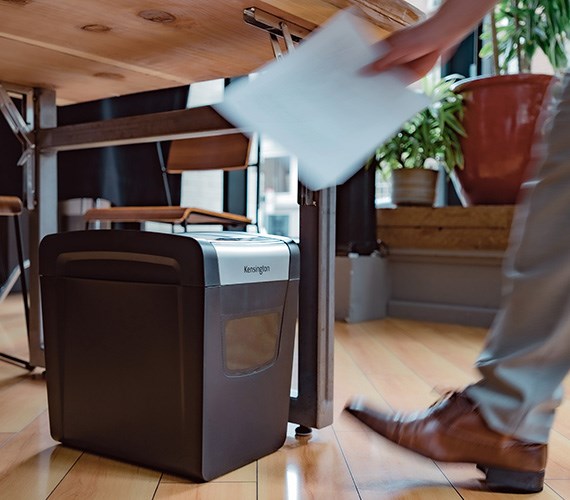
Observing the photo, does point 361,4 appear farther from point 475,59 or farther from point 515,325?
point 475,59

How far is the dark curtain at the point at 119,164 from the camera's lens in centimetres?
304

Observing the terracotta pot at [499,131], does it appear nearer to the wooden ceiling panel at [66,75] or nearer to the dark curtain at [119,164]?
the dark curtain at [119,164]

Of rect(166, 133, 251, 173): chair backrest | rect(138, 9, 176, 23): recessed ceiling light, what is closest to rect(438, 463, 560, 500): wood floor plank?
rect(138, 9, 176, 23): recessed ceiling light

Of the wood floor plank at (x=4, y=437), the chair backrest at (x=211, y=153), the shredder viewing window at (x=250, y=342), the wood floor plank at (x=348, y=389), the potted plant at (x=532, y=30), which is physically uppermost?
the potted plant at (x=532, y=30)

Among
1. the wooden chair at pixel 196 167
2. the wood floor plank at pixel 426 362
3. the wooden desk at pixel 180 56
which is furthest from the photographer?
the wooden chair at pixel 196 167

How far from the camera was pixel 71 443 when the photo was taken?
1.09m

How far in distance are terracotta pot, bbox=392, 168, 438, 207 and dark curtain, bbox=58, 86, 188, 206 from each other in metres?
0.99

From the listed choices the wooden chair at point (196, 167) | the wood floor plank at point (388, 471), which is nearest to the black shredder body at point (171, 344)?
Result: the wood floor plank at point (388, 471)

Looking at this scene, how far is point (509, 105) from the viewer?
2.62m

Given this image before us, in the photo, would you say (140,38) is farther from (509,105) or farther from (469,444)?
(509,105)

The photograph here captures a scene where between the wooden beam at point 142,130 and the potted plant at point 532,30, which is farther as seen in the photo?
the potted plant at point 532,30

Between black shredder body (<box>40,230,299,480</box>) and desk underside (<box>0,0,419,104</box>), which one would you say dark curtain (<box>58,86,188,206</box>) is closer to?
desk underside (<box>0,0,419,104</box>)

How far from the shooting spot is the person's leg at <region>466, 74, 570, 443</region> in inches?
31.8

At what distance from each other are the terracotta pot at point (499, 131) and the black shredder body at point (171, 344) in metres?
1.84
